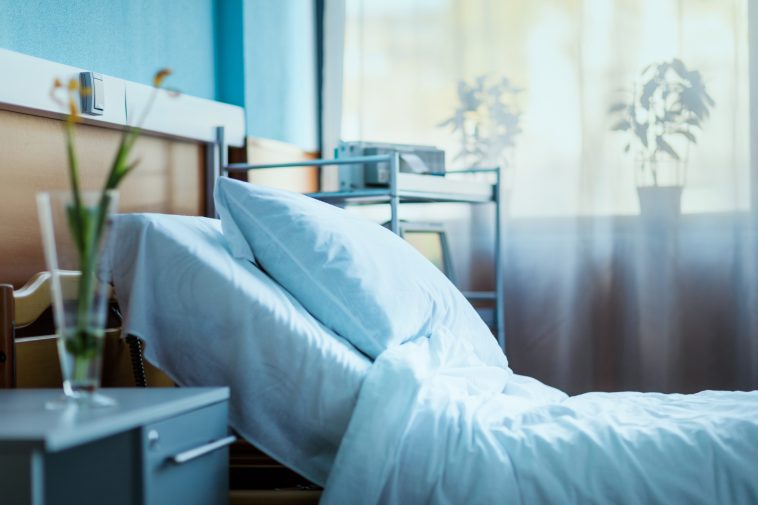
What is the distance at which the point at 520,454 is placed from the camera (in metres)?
1.37

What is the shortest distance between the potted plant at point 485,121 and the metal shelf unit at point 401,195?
72mm

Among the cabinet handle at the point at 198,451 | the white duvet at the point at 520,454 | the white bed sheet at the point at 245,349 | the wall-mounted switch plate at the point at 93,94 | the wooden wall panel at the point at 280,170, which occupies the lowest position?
the white duvet at the point at 520,454

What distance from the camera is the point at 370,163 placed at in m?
2.70

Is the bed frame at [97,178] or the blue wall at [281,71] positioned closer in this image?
the bed frame at [97,178]

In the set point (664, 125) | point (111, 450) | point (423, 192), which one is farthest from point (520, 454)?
point (664, 125)

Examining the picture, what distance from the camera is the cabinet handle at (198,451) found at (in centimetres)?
110

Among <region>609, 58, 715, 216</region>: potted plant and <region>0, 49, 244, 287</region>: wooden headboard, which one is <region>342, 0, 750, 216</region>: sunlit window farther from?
<region>0, 49, 244, 287</region>: wooden headboard

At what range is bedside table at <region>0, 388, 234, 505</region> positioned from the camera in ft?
3.01

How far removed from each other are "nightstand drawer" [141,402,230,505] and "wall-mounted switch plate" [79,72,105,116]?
94 centimetres

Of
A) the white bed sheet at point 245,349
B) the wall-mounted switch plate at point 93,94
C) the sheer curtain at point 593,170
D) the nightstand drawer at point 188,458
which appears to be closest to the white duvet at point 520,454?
the white bed sheet at point 245,349

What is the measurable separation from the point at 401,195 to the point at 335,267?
2.87 ft

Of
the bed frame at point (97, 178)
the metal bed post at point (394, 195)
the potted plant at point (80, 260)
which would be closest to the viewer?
the potted plant at point (80, 260)

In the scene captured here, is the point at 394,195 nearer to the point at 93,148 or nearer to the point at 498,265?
the point at 498,265

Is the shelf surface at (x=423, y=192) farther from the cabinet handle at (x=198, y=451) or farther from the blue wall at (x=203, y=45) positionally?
the cabinet handle at (x=198, y=451)
